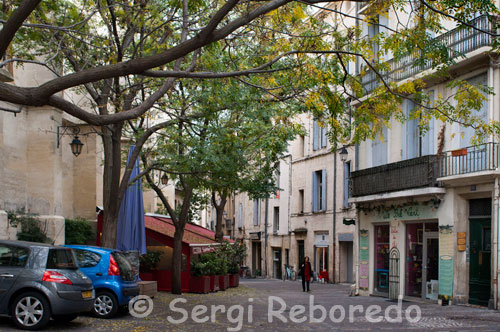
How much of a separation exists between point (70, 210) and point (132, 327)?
43.1ft

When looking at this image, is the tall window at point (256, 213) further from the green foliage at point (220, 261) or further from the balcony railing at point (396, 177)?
the balcony railing at point (396, 177)

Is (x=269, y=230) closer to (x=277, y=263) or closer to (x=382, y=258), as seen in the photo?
(x=277, y=263)

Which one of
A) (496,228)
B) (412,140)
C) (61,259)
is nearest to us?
(61,259)

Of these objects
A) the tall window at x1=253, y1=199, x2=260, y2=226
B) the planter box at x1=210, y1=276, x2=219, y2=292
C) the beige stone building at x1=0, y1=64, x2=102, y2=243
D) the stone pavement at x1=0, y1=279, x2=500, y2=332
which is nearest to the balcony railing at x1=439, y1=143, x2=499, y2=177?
the stone pavement at x1=0, y1=279, x2=500, y2=332

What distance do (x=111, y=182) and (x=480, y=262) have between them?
11334 millimetres

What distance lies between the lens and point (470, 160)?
1927 centimetres

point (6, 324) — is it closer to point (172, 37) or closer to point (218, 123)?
point (172, 37)

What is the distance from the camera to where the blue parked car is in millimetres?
14273

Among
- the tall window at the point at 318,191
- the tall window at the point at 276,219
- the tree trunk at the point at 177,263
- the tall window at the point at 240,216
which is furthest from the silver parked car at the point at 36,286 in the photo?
the tall window at the point at 240,216

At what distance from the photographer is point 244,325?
13883mm

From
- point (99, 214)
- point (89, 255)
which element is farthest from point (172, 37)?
point (99, 214)

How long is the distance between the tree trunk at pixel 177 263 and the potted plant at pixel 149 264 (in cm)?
170

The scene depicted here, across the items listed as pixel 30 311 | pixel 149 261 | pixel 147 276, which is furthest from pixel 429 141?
pixel 30 311

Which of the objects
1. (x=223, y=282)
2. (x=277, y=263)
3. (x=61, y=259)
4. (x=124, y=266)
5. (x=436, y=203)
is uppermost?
(x=436, y=203)
